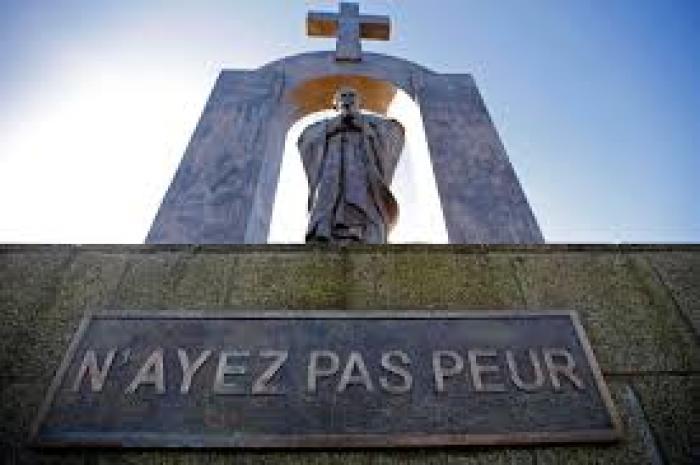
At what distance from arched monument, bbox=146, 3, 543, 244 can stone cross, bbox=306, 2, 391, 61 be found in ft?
0.04

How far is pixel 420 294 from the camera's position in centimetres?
365

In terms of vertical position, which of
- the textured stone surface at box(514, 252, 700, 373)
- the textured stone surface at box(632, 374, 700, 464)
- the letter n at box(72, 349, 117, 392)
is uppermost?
the textured stone surface at box(514, 252, 700, 373)

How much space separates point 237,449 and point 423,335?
107cm

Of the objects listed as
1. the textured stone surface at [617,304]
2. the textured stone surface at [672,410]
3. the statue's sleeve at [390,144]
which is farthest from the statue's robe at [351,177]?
the textured stone surface at [672,410]

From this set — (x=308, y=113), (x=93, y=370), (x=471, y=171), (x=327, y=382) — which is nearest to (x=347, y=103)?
(x=471, y=171)

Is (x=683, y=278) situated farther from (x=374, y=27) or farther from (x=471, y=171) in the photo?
(x=374, y=27)

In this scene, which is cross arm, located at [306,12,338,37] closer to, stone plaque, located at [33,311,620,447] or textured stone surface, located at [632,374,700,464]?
stone plaque, located at [33,311,620,447]

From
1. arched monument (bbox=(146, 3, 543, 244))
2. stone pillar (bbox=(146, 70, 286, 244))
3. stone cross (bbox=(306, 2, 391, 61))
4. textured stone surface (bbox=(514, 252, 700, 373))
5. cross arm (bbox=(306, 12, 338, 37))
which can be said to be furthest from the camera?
cross arm (bbox=(306, 12, 338, 37))

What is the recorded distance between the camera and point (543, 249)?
3.97 metres

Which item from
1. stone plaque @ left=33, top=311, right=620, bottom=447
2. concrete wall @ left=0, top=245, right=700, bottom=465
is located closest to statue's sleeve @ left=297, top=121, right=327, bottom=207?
concrete wall @ left=0, top=245, right=700, bottom=465

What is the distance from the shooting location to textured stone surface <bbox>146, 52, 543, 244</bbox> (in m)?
5.96

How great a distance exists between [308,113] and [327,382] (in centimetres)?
552

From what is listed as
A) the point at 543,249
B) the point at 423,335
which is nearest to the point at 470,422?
the point at 423,335

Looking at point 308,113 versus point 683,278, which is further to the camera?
point 308,113
